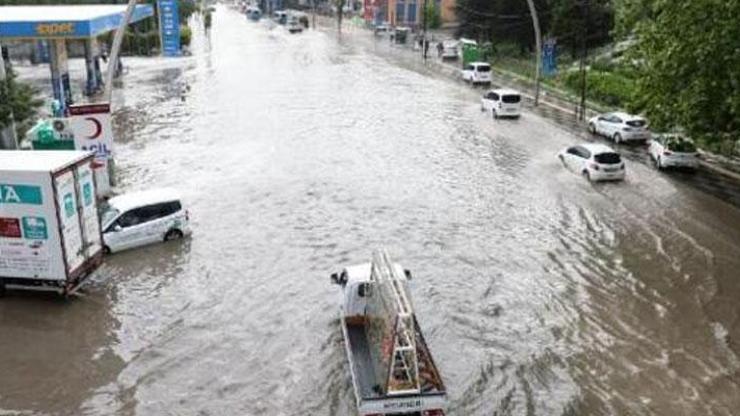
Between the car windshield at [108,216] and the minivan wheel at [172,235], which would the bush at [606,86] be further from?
the car windshield at [108,216]

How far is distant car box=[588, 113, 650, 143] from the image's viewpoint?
130ft

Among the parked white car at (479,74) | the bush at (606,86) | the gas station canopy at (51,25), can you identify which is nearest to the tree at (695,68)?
the bush at (606,86)

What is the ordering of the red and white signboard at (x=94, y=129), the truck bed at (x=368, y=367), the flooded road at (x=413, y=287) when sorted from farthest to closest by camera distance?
the red and white signboard at (x=94, y=129) < the flooded road at (x=413, y=287) < the truck bed at (x=368, y=367)

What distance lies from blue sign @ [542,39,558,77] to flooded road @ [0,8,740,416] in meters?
20.8

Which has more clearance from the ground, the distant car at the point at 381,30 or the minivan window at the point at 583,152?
the distant car at the point at 381,30

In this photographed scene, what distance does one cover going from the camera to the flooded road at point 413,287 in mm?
17438

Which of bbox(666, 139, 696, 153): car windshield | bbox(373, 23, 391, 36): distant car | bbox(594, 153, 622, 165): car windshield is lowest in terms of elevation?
bbox(594, 153, 622, 165): car windshield

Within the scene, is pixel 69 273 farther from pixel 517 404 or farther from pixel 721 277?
pixel 721 277

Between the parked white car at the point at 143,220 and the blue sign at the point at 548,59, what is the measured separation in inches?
1625

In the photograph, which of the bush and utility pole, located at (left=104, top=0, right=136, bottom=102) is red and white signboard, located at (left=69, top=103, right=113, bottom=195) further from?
the bush

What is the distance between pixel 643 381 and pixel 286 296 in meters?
9.49

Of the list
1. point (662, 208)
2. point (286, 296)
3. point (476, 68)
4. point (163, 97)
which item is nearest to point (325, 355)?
point (286, 296)

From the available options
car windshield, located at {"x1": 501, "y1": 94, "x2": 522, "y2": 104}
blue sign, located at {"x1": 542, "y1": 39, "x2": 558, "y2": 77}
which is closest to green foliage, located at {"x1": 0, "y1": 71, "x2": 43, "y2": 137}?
car windshield, located at {"x1": 501, "y1": 94, "x2": 522, "y2": 104}

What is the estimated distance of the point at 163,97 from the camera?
5353 cm
